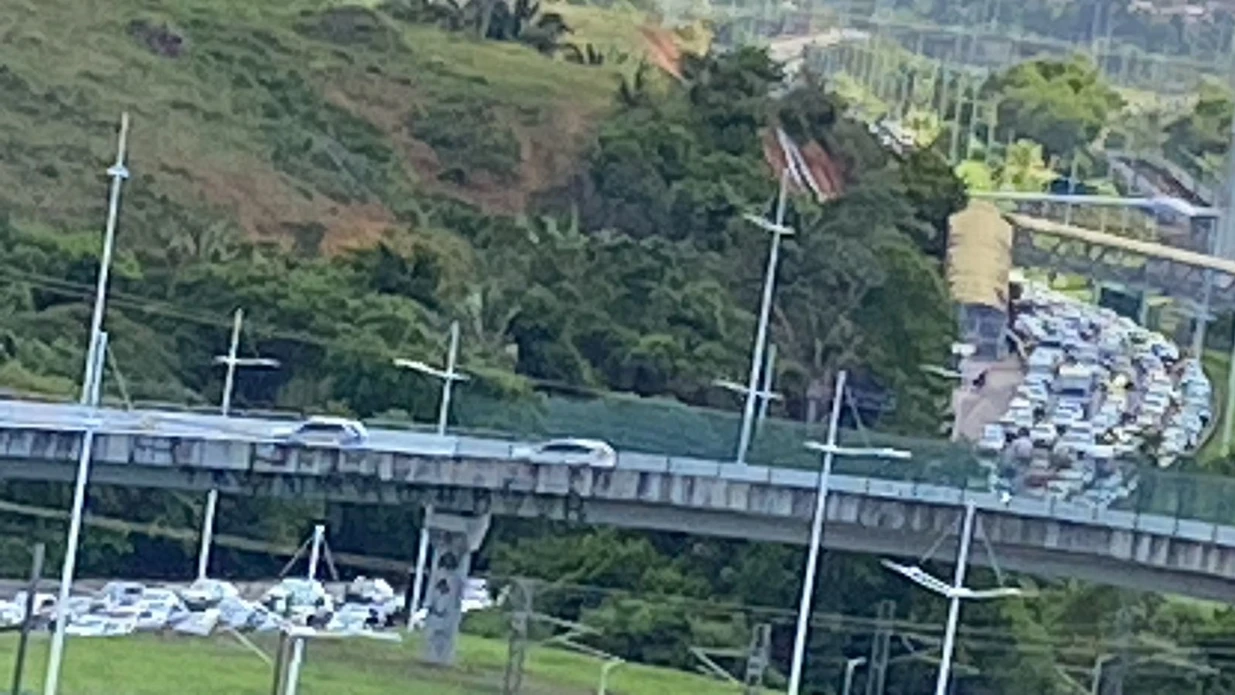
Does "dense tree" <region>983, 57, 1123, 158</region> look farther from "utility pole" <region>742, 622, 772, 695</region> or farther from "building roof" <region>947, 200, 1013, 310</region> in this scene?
"utility pole" <region>742, 622, 772, 695</region>

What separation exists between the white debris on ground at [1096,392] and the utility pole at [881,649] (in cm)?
555

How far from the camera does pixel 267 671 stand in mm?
37125

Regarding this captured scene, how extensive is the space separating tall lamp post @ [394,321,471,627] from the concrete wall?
1.02 meters

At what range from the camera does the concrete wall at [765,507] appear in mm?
37938

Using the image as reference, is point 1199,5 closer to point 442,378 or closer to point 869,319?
point 869,319

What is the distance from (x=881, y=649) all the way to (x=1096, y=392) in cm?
1681

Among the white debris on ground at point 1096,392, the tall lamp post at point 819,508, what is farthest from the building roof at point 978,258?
the tall lamp post at point 819,508

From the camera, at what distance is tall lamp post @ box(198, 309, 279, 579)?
41250 mm

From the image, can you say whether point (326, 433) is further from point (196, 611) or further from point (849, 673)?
point (849, 673)

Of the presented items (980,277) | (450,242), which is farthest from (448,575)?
(980,277)

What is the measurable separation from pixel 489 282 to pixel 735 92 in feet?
24.5

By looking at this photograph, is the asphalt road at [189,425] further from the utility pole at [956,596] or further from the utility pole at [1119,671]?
the utility pole at [1119,671]

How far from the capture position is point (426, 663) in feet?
127

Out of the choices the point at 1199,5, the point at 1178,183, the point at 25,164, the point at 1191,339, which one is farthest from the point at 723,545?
the point at 1199,5
